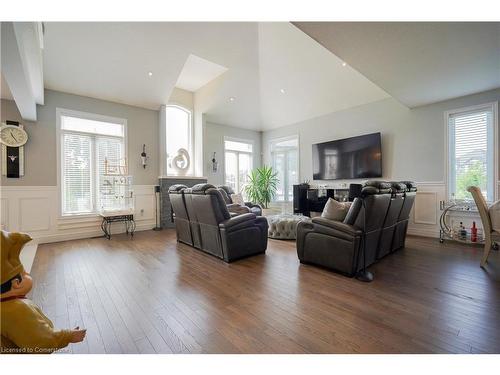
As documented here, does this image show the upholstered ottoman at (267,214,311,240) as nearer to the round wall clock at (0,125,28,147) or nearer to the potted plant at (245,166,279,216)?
the potted plant at (245,166,279,216)

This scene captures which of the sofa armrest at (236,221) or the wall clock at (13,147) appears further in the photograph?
the wall clock at (13,147)

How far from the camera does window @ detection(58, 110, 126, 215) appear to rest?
468cm

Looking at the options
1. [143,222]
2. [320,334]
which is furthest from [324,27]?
[143,222]

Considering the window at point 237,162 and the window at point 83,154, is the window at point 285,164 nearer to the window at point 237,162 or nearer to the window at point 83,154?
the window at point 237,162

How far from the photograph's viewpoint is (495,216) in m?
2.72

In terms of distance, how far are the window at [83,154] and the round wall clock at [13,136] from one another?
56 centimetres

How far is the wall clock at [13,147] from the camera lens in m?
4.02

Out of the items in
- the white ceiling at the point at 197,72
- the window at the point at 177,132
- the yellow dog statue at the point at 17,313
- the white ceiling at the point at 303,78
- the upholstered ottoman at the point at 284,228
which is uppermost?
the white ceiling at the point at 197,72

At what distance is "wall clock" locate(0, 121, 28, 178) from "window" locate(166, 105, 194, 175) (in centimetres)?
273

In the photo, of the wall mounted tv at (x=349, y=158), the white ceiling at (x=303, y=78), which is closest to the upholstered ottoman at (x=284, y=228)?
the wall mounted tv at (x=349, y=158)

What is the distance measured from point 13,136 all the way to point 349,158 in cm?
669

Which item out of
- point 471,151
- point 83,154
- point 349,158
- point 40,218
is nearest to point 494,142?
point 471,151

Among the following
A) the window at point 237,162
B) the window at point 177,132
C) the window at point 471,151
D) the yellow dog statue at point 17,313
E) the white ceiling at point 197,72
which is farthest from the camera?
the window at point 237,162

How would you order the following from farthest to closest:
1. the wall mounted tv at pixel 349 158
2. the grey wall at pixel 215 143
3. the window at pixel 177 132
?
the grey wall at pixel 215 143
the window at pixel 177 132
the wall mounted tv at pixel 349 158
